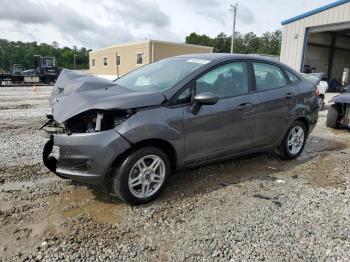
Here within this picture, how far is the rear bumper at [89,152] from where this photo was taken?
338cm

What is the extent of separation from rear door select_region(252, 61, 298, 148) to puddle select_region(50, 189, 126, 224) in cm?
231

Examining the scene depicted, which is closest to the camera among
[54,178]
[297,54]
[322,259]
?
[322,259]

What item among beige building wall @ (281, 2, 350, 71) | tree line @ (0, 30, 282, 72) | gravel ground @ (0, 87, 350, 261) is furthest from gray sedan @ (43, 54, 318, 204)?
tree line @ (0, 30, 282, 72)

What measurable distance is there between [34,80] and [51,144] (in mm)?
26389

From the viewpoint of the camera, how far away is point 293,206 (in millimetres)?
3855

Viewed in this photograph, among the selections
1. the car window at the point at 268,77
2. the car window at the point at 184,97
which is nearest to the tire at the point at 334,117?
the car window at the point at 268,77

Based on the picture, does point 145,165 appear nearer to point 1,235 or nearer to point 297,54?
point 1,235

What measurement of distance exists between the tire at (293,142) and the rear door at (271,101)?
275mm

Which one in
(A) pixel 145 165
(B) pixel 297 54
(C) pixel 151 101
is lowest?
(A) pixel 145 165

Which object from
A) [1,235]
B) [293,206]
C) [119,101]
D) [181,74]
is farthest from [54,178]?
[293,206]

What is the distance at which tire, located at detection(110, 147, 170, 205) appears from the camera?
3.52m

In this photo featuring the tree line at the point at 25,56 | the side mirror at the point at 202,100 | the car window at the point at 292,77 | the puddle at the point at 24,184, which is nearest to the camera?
the side mirror at the point at 202,100

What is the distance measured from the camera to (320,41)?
24672 millimetres

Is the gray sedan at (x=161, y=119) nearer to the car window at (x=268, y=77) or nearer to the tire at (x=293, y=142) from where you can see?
the car window at (x=268, y=77)
